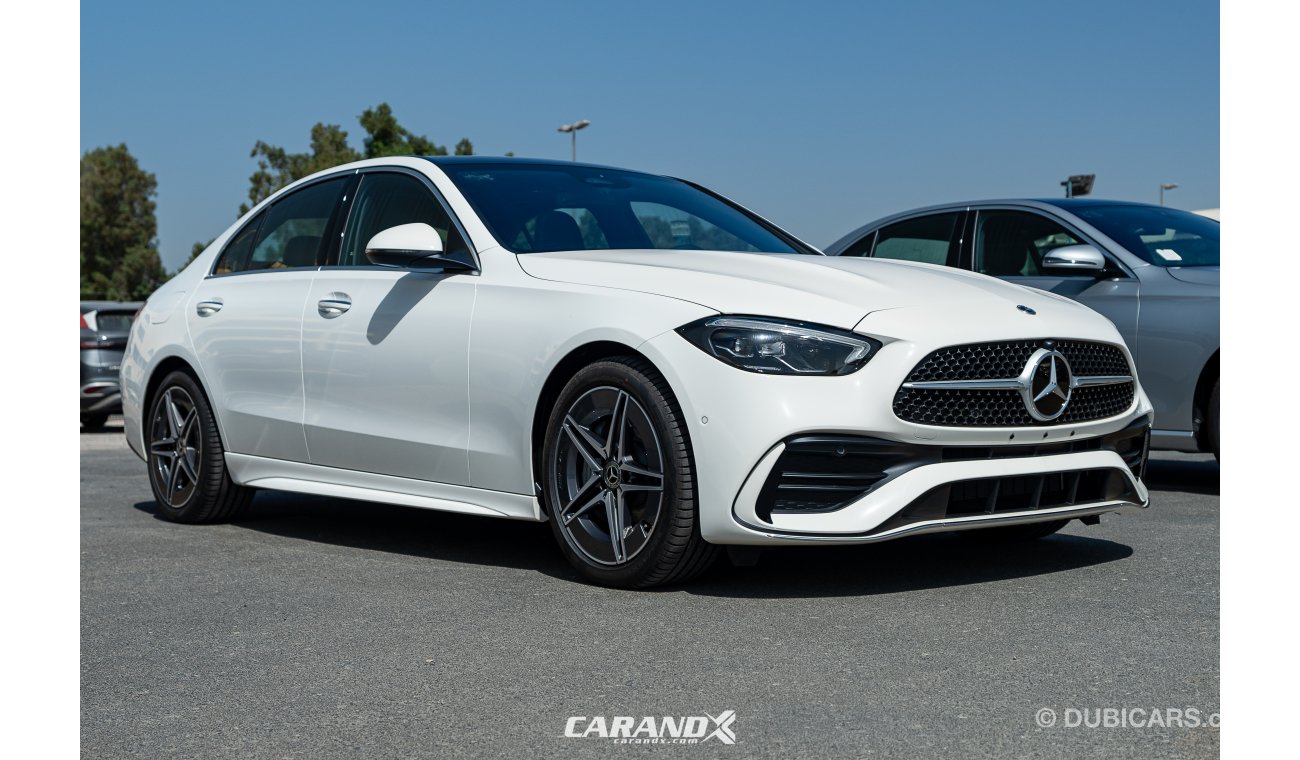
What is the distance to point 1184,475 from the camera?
8.68 meters

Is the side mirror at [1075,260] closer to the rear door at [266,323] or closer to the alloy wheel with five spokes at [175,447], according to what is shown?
the rear door at [266,323]

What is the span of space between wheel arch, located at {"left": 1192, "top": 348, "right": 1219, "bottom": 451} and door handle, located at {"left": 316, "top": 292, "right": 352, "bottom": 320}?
4.14 meters

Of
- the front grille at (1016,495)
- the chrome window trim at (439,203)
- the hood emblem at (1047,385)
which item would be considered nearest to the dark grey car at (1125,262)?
the front grille at (1016,495)

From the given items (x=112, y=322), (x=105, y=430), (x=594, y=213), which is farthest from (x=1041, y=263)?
(x=105, y=430)

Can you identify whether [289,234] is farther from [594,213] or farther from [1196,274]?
[1196,274]

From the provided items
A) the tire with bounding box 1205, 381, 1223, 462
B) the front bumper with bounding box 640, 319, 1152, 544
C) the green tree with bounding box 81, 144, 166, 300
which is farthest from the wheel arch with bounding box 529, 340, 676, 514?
the green tree with bounding box 81, 144, 166, 300

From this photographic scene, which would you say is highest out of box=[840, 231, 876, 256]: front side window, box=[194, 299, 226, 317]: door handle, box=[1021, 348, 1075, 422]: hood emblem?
box=[840, 231, 876, 256]: front side window

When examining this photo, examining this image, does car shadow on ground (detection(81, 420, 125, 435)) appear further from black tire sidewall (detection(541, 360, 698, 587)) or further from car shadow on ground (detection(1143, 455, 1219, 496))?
black tire sidewall (detection(541, 360, 698, 587))

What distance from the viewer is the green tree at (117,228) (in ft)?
217

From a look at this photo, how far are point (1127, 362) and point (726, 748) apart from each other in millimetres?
2741

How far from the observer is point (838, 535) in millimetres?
4605

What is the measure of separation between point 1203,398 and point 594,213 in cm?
336

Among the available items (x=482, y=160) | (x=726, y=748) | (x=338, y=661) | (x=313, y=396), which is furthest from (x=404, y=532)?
(x=726, y=748)

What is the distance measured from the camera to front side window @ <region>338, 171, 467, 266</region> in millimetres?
6164
